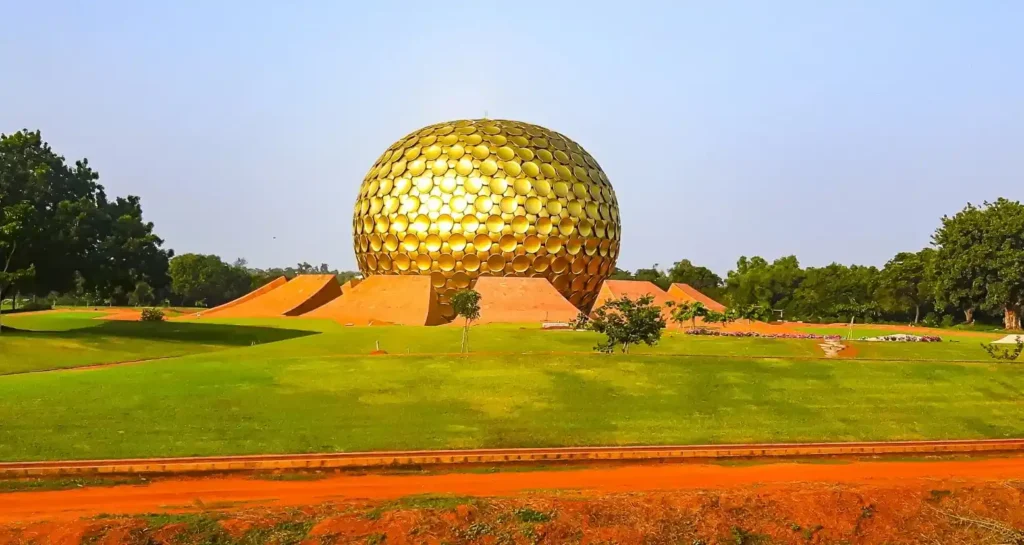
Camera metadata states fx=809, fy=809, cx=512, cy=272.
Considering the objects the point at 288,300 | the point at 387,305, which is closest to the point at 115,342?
the point at 387,305

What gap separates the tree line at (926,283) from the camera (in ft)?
135

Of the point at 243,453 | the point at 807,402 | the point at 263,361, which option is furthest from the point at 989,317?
the point at 243,453

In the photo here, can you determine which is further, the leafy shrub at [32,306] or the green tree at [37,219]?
the leafy shrub at [32,306]

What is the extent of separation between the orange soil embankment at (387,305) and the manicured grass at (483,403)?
14863 mm

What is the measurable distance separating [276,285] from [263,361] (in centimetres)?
2586

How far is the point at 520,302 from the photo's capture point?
3359 centimetres

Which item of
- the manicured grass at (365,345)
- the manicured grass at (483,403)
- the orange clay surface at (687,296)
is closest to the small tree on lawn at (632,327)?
the manicured grass at (483,403)

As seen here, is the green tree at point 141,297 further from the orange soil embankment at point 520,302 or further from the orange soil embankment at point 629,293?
the orange soil embankment at point 629,293

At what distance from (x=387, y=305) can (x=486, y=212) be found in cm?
611

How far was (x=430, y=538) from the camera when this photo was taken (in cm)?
795

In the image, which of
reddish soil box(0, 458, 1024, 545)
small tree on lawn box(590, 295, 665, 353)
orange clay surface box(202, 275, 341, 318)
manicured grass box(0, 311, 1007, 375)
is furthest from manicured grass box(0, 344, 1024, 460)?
orange clay surface box(202, 275, 341, 318)

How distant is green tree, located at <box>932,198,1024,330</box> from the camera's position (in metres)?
40.2

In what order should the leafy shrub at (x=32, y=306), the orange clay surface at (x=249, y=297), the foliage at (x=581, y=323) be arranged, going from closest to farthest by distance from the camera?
the foliage at (x=581, y=323) < the orange clay surface at (x=249, y=297) < the leafy shrub at (x=32, y=306)

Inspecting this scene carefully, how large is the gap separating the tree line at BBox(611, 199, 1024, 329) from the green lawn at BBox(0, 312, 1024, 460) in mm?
21286
